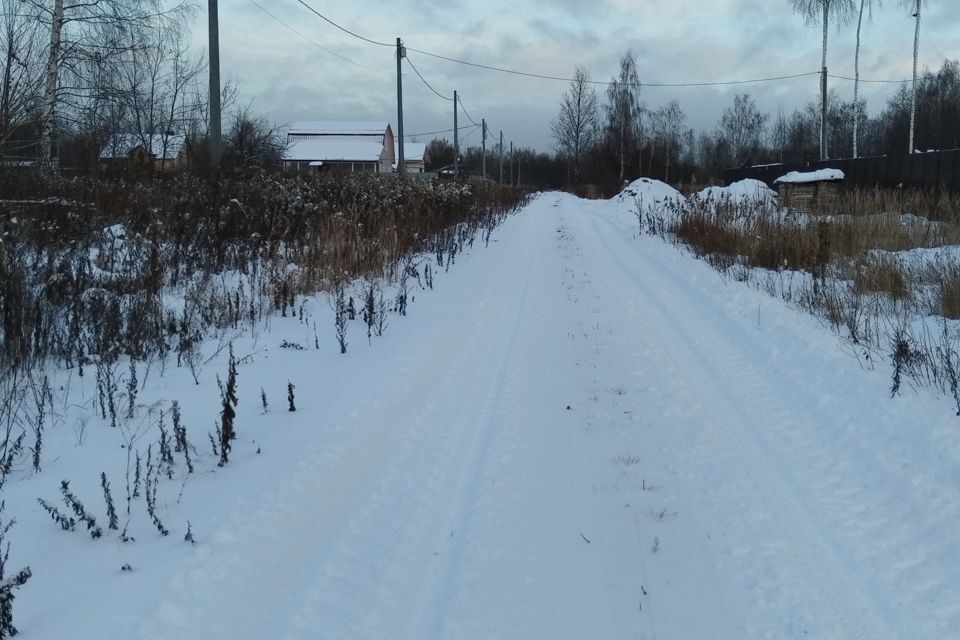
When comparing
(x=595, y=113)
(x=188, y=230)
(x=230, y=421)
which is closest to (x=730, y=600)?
(x=230, y=421)

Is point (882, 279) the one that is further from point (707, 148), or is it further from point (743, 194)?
point (707, 148)

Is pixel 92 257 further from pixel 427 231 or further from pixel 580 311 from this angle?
pixel 427 231

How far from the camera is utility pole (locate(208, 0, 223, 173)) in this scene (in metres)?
15.4

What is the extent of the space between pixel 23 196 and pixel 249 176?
5722 millimetres

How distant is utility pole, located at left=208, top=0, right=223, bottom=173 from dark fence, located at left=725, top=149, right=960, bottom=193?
16.0 m

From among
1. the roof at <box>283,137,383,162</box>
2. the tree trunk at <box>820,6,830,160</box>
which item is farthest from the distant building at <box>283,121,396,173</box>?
the tree trunk at <box>820,6,830,160</box>

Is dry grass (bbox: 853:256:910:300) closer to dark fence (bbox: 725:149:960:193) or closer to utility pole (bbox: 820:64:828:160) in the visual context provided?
dark fence (bbox: 725:149:960:193)

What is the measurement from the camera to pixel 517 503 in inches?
144

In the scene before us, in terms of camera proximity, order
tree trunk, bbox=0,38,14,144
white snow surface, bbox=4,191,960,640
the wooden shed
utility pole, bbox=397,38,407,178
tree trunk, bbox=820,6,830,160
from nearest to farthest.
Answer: white snow surface, bbox=4,191,960,640
tree trunk, bbox=0,38,14,144
the wooden shed
utility pole, bbox=397,38,407,178
tree trunk, bbox=820,6,830,160

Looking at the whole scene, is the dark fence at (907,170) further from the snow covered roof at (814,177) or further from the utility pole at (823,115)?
the utility pole at (823,115)

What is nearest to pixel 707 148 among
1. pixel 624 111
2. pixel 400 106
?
pixel 624 111

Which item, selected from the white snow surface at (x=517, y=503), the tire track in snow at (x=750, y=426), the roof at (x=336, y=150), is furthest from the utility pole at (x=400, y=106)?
the roof at (x=336, y=150)

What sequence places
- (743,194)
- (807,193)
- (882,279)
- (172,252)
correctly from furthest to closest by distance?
(807,193) < (743,194) < (172,252) < (882,279)

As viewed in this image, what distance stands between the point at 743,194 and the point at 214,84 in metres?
12.4
